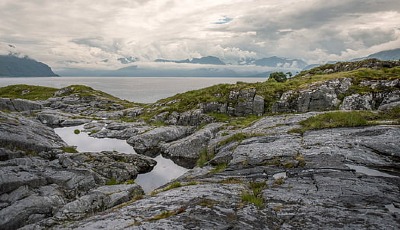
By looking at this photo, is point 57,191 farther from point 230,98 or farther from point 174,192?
point 230,98

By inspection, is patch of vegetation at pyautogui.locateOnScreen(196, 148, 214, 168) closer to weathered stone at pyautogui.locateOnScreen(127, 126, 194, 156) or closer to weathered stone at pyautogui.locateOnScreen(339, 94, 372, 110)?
weathered stone at pyautogui.locateOnScreen(127, 126, 194, 156)

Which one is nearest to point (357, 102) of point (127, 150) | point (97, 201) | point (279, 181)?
point (279, 181)

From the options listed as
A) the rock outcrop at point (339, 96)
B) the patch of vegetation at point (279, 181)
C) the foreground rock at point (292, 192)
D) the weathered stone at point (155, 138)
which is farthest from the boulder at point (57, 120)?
the patch of vegetation at point (279, 181)

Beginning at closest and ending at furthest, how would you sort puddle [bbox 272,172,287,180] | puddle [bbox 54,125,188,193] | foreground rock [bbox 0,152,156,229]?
foreground rock [bbox 0,152,156,229] → puddle [bbox 272,172,287,180] → puddle [bbox 54,125,188,193]

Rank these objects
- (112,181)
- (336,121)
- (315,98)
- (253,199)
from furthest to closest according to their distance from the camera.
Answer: (315,98), (336,121), (112,181), (253,199)

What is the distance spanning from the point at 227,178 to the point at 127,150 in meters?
25.5

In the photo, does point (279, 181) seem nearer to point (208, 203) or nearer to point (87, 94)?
point (208, 203)

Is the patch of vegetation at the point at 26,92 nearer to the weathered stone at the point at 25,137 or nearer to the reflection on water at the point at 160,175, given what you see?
the weathered stone at the point at 25,137

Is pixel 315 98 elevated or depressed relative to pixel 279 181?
elevated

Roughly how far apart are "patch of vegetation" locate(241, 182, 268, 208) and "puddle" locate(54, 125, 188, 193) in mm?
14484

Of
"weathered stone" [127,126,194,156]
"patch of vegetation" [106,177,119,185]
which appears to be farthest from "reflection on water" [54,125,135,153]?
"patch of vegetation" [106,177,119,185]

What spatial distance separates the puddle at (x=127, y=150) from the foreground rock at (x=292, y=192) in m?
7.10

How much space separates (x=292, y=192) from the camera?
18.4m

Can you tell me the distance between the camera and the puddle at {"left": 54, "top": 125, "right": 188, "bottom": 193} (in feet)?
109
